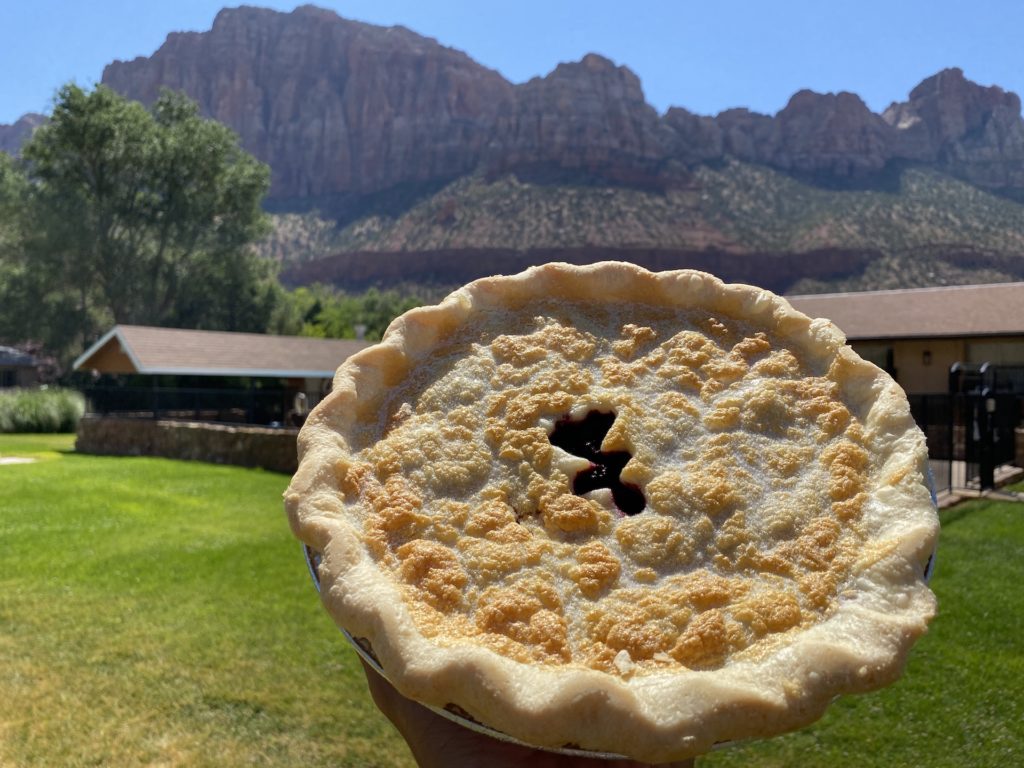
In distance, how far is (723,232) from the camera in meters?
71.4

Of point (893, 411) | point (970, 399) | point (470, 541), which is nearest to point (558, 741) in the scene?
point (470, 541)

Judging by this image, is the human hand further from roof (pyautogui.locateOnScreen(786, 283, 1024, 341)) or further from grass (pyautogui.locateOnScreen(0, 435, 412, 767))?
roof (pyautogui.locateOnScreen(786, 283, 1024, 341))

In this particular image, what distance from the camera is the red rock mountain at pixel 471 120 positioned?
94156 millimetres

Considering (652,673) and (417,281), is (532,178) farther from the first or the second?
(652,673)

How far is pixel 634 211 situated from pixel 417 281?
22.8m

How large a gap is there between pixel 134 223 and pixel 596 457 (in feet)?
160

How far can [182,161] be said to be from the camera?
4381 cm

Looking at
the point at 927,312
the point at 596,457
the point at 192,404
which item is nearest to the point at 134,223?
the point at 192,404

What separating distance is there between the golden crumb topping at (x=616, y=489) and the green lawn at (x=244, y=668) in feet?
9.65

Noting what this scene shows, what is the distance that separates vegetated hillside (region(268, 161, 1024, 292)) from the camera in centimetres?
6378

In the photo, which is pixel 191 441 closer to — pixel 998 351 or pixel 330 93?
pixel 998 351

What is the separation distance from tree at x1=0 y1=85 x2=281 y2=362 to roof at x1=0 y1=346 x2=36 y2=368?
12.7 feet

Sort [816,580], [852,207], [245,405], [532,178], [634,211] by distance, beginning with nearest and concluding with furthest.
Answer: [816,580] < [245,405] < [852,207] < [634,211] < [532,178]

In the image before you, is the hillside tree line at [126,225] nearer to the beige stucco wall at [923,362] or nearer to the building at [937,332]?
the building at [937,332]
